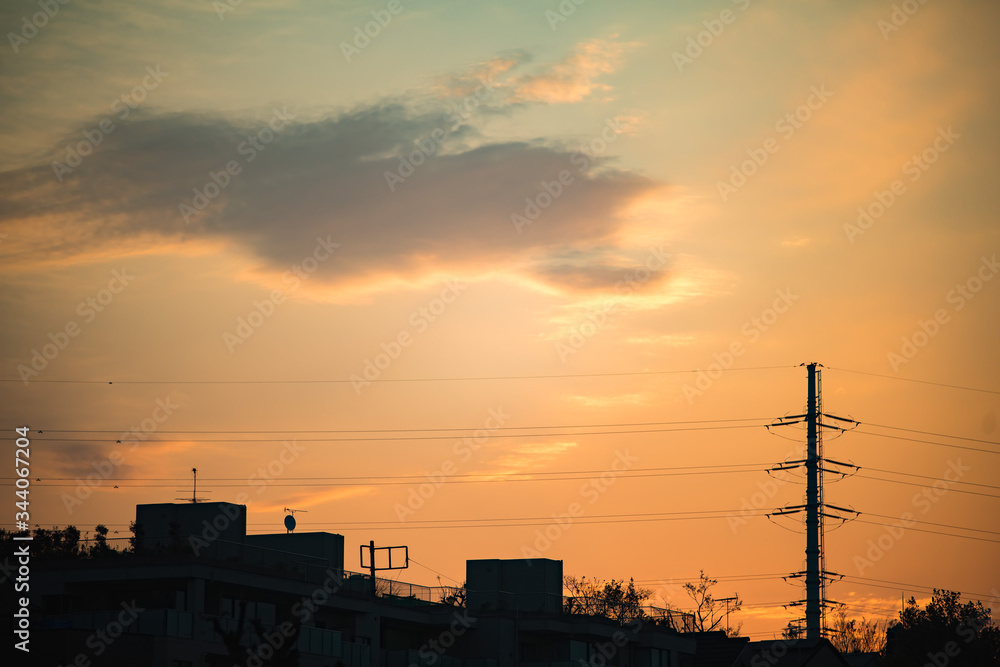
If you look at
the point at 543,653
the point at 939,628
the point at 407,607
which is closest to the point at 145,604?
the point at 407,607

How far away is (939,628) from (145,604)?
355 ft

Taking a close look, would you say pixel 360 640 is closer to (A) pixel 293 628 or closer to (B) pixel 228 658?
(B) pixel 228 658

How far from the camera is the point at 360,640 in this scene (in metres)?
71.1

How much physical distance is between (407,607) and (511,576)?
12.5 meters


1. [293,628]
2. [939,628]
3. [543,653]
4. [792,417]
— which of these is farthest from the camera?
[939,628]

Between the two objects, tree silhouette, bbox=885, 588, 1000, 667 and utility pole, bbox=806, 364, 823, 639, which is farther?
Result: tree silhouette, bbox=885, 588, 1000, 667

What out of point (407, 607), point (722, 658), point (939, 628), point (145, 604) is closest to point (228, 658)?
point (145, 604)

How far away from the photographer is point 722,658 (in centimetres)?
9994

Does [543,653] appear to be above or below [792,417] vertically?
below

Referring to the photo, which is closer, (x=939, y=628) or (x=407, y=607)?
(x=407, y=607)

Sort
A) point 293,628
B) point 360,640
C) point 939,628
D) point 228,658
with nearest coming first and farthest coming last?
point 293,628 → point 228,658 → point 360,640 → point 939,628

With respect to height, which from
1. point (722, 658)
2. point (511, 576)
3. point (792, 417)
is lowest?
point (722, 658)

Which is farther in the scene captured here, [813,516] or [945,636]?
[945,636]

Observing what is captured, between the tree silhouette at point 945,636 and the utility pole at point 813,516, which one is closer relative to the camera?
the utility pole at point 813,516
